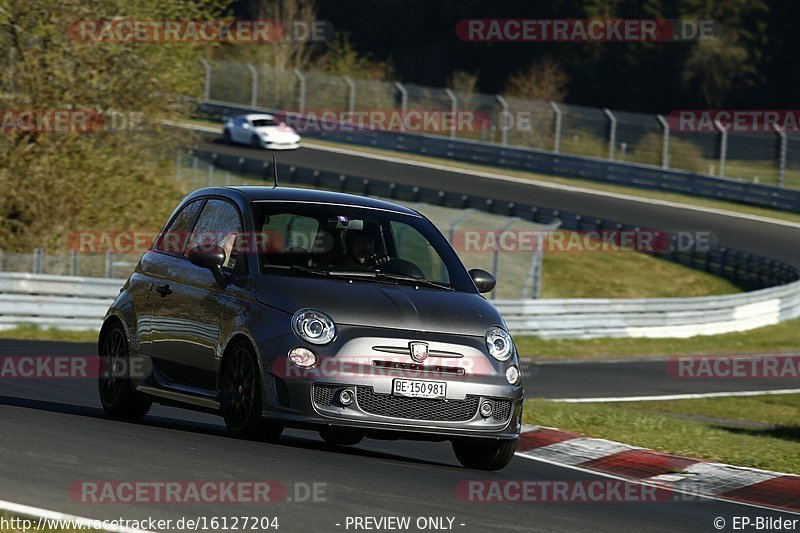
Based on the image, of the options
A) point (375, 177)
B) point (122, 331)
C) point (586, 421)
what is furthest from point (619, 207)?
point (122, 331)

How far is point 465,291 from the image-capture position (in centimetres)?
980

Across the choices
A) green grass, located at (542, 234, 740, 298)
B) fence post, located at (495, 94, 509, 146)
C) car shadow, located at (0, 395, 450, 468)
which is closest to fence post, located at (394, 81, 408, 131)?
fence post, located at (495, 94, 509, 146)

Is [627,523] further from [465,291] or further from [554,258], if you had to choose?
[554,258]

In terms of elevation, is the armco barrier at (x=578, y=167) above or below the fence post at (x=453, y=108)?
below

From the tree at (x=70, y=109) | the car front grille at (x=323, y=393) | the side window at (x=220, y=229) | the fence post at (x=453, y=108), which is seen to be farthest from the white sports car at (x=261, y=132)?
the car front grille at (x=323, y=393)

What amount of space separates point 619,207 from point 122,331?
1332 inches

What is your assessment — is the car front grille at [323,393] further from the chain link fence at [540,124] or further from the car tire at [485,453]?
the chain link fence at [540,124]

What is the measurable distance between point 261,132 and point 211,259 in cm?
4402

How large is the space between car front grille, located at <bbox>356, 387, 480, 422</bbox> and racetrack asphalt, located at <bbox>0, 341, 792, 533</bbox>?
0.35m

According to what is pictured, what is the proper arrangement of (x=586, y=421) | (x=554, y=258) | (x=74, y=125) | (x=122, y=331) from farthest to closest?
(x=554, y=258)
(x=74, y=125)
(x=586, y=421)
(x=122, y=331)

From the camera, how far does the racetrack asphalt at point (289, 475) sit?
7137 millimetres

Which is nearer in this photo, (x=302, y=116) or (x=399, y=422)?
(x=399, y=422)

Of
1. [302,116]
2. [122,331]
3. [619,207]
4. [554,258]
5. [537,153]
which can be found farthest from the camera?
[302,116]

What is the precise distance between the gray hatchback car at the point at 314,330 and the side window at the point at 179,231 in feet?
0.04
